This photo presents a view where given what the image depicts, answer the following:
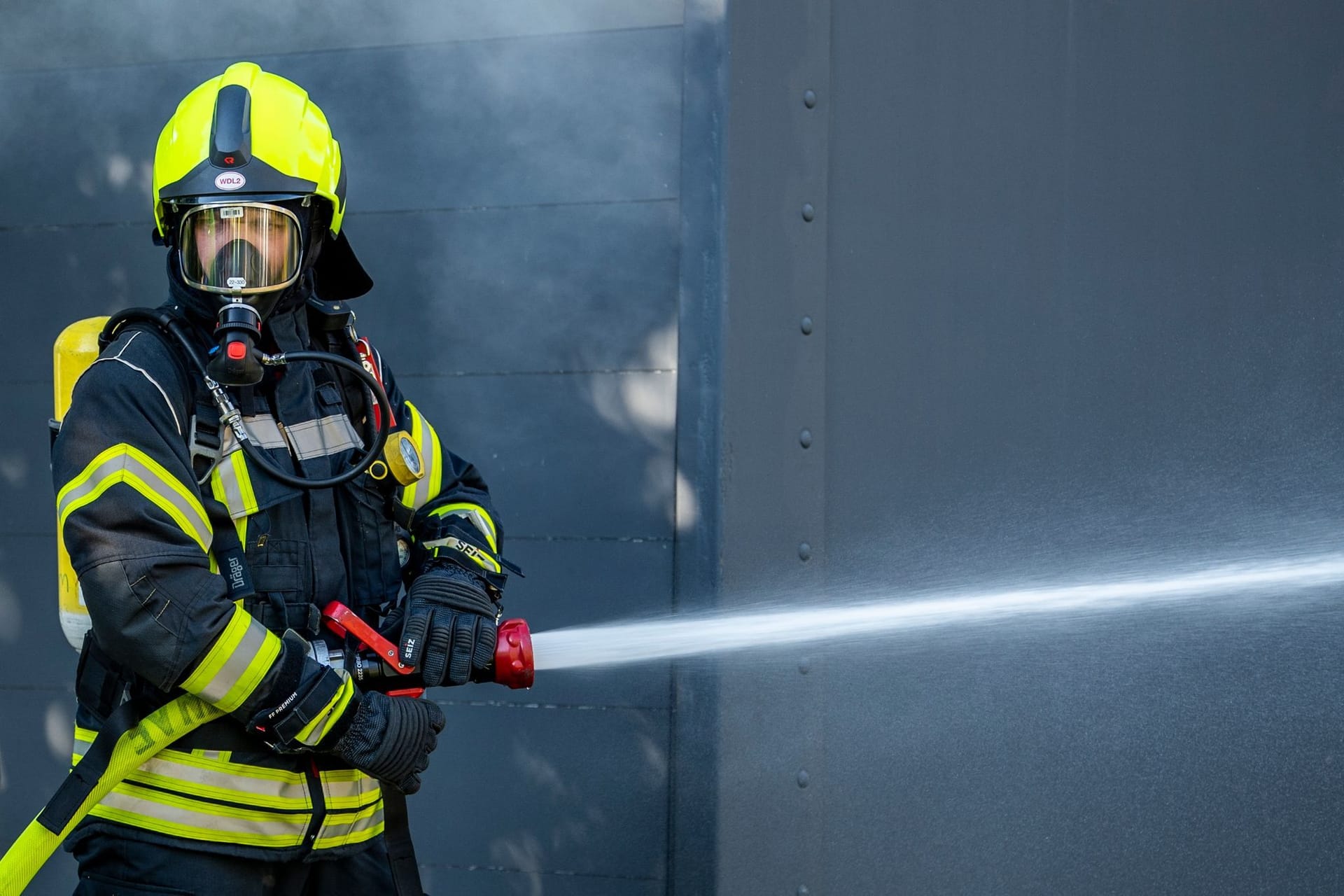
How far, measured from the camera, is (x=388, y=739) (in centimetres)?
219

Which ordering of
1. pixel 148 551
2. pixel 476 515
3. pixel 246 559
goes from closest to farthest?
pixel 148 551, pixel 246 559, pixel 476 515

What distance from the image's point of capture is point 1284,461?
287 cm

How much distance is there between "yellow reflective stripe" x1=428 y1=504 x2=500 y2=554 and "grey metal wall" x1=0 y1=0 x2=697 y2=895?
38.1 inches

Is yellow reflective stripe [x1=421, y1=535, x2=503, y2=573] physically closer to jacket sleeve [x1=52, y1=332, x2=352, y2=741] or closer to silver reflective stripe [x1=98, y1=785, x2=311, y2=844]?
jacket sleeve [x1=52, y1=332, x2=352, y2=741]

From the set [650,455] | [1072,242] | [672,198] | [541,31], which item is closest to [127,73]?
[541,31]

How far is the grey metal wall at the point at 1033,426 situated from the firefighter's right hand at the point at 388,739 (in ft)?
2.65

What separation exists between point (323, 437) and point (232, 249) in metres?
0.37

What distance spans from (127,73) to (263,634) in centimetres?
258

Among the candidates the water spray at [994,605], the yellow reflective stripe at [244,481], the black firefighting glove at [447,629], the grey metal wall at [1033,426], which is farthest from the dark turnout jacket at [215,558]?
the grey metal wall at [1033,426]

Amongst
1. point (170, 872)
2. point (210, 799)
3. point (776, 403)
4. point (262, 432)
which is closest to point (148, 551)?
point (262, 432)

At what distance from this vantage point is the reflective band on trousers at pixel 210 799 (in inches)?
85.7

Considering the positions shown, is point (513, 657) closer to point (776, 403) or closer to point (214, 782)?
point (214, 782)

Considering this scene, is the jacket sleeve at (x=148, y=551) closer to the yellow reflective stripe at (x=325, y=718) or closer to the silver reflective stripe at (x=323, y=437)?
the yellow reflective stripe at (x=325, y=718)

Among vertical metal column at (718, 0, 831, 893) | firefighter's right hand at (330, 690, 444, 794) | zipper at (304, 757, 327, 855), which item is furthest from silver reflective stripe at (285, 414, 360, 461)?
vertical metal column at (718, 0, 831, 893)
